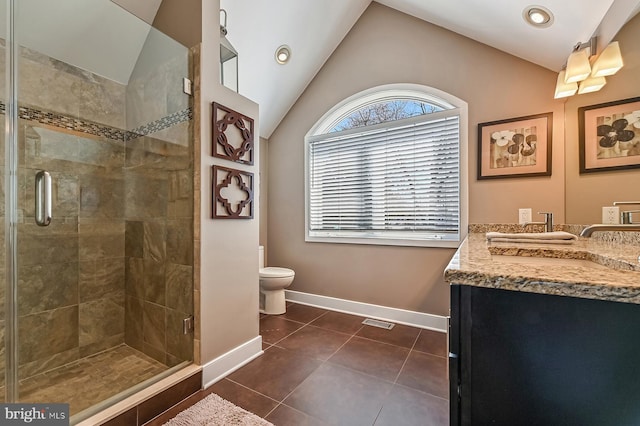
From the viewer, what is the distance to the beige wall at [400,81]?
7.01 feet

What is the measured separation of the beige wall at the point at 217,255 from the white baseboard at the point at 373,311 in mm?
1149

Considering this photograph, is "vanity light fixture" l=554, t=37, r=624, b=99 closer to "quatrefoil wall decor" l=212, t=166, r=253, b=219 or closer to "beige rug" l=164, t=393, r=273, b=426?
"quatrefoil wall decor" l=212, t=166, r=253, b=219

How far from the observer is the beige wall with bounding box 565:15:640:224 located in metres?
1.34

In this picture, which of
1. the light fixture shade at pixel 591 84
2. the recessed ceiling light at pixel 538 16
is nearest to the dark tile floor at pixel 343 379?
the light fixture shade at pixel 591 84

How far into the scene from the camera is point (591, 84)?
168cm

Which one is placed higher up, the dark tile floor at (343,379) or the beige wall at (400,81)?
the beige wall at (400,81)

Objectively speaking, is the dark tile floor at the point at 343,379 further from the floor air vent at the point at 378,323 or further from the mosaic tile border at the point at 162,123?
the mosaic tile border at the point at 162,123

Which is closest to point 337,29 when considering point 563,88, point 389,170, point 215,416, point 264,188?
point 389,170

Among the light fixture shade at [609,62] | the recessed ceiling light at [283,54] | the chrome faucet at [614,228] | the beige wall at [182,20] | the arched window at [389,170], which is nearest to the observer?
the chrome faucet at [614,228]

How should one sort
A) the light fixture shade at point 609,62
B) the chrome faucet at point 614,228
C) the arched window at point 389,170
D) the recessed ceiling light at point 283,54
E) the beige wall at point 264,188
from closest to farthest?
1. the chrome faucet at point 614,228
2. the light fixture shade at point 609,62
3. the arched window at point 389,170
4. the recessed ceiling light at point 283,54
5. the beige wall at point 264,188

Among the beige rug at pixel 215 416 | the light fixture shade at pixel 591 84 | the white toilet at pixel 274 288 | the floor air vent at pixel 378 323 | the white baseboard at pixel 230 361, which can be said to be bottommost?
the floor air vent at pixel 378 323

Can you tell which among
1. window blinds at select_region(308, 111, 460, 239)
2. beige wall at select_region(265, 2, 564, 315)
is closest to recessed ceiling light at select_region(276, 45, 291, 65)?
beige wall at select_region(265, 2, 564, 315)

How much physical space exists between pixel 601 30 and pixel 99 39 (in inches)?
128

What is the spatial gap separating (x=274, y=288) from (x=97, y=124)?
2.04 meters
